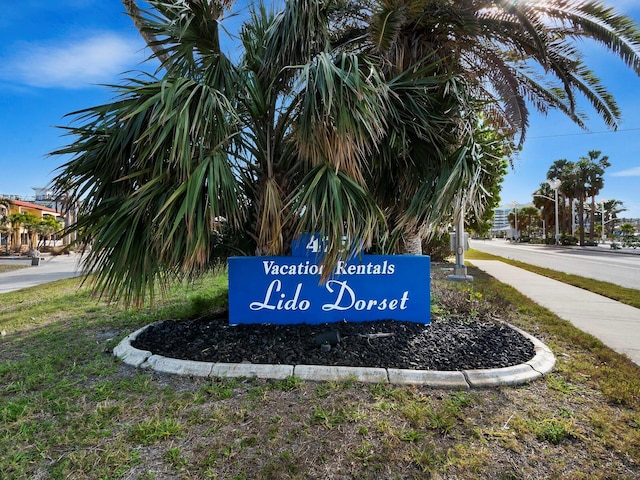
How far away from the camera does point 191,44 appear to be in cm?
387

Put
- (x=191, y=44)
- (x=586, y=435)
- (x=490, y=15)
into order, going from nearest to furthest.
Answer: (x=586, y=435) < (x=191, y=44) < (x=490, y=15)

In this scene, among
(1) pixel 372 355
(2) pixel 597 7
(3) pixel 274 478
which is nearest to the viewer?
(3) pixel 274 478

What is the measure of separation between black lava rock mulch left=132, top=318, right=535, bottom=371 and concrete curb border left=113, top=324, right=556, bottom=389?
0.13 m

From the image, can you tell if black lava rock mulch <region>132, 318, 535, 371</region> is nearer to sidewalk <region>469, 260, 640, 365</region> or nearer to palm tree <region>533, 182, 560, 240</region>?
sidewalk <region>469, 260, 640, 365</region>

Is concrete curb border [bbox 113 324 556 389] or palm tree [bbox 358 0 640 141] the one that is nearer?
concrete curb border [bbox 113 324 556 389]

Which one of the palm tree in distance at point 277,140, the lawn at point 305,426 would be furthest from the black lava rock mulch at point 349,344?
the palm tree in distance at point 277,140

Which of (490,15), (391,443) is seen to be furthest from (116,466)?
(490,15)

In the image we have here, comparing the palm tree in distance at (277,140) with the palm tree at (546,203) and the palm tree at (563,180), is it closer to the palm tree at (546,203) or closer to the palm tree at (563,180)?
the palm tree at (563,180)

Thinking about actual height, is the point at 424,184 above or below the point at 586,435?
above

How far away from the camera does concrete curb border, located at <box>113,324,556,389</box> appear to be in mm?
3080

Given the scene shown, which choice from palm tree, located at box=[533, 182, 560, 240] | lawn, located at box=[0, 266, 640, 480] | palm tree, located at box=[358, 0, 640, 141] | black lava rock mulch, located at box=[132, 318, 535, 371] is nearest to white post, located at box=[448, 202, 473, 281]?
palm tree, located at box=[358, 0, 640, 141]

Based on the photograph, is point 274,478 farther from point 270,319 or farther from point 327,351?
point 270,319

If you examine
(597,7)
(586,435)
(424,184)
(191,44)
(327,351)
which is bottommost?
(586,435)

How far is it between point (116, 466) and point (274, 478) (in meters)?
0.93
